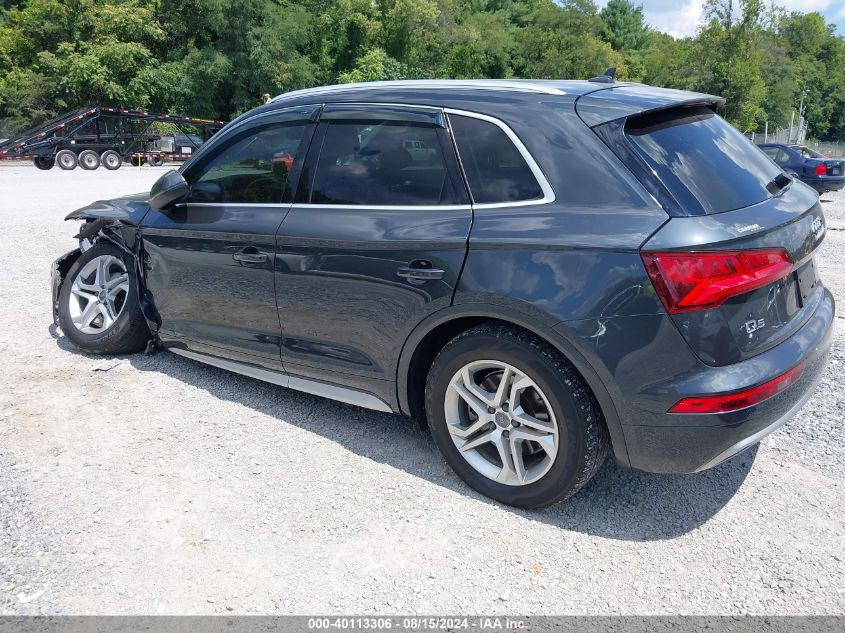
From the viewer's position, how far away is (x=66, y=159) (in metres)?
25.5

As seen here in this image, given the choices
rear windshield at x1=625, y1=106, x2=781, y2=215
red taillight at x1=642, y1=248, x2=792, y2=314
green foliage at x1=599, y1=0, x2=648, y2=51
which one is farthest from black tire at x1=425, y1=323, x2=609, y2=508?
green foliage at x1=599, y1=0, x2=648, y2=51

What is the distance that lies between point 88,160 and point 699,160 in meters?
27.5

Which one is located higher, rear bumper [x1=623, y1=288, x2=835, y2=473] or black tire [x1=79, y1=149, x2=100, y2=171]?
rear bumper [x1=623, y1=288, x2=835, y2=473]

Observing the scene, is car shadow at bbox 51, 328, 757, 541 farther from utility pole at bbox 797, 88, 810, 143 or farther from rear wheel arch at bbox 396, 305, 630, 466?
utility pole at bbox 797, 88, 810, 143

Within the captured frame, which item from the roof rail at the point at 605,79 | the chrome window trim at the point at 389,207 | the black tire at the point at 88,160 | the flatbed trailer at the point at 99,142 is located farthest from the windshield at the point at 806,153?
the black tire at the point at 88,160

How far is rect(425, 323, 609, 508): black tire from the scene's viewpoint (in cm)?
273

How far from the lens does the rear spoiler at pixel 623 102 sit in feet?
9.17

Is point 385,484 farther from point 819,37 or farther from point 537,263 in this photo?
point 819,37

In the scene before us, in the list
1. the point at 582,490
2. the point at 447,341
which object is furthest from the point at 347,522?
the point at 582,490

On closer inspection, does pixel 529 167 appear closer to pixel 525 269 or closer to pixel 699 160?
pixel 525 269

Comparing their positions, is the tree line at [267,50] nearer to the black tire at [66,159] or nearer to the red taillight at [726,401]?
the black tire at [66,159]

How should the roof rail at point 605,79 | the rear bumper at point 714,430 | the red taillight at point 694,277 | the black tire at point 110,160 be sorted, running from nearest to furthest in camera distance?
the red taillight at point 694,277 → the rear bumper at point 714,430 → the roof rail at point 605,79 → the black tire at point 110,160

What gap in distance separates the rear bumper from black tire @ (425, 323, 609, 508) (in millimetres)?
159

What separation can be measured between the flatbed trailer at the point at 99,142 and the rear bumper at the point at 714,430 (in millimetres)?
26029
